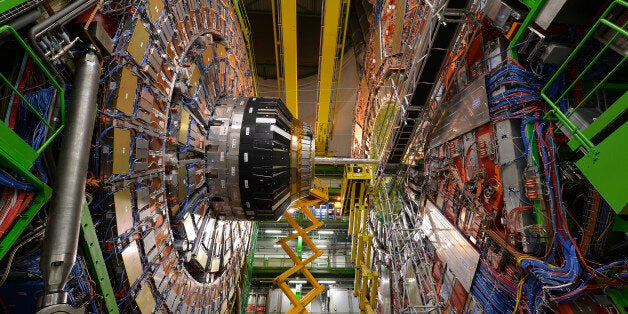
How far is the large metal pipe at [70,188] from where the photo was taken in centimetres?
131

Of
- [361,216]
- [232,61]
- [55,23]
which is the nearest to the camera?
[55,23]

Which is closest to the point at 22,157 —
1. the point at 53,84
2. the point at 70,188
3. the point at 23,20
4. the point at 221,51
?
the point at 70,188

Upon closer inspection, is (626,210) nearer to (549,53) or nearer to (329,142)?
(549,53)

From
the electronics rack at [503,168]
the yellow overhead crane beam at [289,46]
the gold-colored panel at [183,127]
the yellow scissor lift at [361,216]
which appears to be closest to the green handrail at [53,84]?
the gold-colored panel at [183,127]

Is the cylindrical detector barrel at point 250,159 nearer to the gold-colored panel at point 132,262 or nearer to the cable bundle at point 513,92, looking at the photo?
the gold-colored panel at point 132,262

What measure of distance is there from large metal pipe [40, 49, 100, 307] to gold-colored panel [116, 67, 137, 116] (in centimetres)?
19

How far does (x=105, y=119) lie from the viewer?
1685mm

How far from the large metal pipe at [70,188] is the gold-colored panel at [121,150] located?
0.68ft

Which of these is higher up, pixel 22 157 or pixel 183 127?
pixel 183 127

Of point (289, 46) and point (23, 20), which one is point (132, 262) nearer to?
point (23, 20)

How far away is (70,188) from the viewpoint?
4.53ft

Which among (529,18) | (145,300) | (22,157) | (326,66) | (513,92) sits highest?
(326,66)

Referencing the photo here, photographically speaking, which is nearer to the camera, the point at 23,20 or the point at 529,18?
the point at 23,20

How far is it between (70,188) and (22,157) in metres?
0.23
